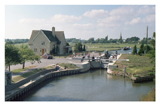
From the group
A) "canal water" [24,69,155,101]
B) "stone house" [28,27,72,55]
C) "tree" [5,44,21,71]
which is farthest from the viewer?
"stone house" [28,27,72,55]

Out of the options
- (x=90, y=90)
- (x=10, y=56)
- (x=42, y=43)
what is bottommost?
(x=90, y=90)

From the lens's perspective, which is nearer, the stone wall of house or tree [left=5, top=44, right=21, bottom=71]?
tree [left=5, top=44, right=21, bottom=71]

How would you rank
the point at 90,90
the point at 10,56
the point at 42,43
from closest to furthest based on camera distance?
the point at 90,90
the point at 10,56
the point at 42,43

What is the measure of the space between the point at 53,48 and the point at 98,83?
1060 inches

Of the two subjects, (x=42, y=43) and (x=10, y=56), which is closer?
(x=10, y=56)

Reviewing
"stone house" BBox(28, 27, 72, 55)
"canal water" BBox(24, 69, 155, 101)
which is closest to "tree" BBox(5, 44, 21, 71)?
"canal water" BBox(24, 69, 155, 101)

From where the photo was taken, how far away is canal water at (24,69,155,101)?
818 inches

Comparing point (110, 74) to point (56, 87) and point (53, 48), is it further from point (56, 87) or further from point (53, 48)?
point (53, 48)

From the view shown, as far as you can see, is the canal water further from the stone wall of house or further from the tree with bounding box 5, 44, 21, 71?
the stone wall of house

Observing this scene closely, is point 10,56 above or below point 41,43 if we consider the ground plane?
below

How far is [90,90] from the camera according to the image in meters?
23.9

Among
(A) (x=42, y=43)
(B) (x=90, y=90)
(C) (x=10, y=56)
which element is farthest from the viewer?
(A) (x=42, y=43)

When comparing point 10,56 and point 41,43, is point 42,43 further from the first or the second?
point 10,56

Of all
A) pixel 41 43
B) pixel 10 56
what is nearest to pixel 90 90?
pixel 10 56
